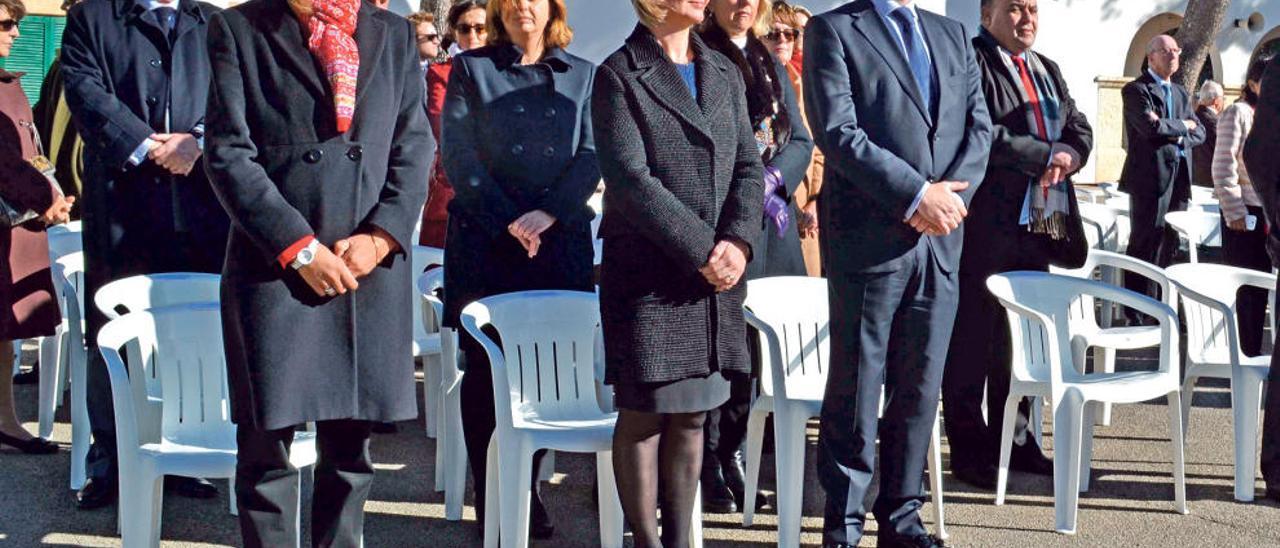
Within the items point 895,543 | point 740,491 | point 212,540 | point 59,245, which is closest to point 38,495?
point 212,540

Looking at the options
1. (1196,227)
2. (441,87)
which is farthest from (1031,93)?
(1196,227)

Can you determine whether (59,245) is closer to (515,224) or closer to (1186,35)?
A: (515,224)

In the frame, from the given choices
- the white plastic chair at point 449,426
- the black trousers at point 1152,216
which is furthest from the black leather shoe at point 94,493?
the black trousers at point 1152,216

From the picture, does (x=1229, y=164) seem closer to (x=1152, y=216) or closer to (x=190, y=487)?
(x=1152, y=216)

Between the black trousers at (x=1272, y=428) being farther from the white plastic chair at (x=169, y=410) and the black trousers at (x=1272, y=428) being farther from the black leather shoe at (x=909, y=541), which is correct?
the white plastic chair at (x=169, y=410)

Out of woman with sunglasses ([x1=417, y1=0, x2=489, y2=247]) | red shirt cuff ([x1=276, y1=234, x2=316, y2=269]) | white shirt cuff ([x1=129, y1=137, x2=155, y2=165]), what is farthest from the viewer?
woman with sunglasses ([x1=417, y1=0, x2=489, y2=247])

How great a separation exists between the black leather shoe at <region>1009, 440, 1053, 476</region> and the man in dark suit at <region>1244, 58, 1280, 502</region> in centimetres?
78

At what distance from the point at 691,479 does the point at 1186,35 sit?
14.0 metres

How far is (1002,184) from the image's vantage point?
5.85m

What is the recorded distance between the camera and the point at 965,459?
19.6 ft

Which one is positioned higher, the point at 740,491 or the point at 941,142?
the point at 941,142

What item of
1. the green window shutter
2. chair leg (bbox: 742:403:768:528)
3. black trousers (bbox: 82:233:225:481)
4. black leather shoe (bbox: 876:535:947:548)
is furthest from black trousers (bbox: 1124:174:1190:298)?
the green window shutter

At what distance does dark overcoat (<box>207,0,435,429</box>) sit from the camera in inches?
149

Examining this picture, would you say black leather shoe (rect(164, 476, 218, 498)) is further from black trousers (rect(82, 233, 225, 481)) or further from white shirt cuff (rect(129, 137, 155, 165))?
white shirt cuff (rect(129, 137, 155, 165))
